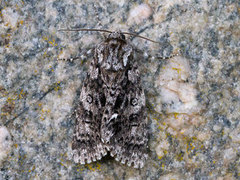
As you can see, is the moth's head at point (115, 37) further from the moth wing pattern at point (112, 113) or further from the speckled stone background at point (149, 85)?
the speckled stone background at point (149, 85)

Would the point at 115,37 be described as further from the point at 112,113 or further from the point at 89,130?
the point at 89,130

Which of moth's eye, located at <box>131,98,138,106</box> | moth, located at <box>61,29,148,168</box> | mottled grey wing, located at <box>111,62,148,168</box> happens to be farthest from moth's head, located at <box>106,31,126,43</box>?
moth's eye, located at <box>131,98,138,106</box>

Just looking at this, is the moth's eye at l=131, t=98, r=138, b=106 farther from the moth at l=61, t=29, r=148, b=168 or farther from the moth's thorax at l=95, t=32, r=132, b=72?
the moth's thorax at l=95, t=32, r=132, b=72

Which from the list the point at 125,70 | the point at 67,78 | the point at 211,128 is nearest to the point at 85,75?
the point at 67,78

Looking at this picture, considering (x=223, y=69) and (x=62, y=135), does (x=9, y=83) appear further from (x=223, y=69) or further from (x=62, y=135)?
(x=223, y=69)

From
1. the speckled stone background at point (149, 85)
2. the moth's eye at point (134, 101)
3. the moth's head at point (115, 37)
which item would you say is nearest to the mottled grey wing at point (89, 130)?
the speckled stone background at point (149, 85)

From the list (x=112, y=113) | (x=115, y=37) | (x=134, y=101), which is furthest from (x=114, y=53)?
(x=112, y=113)

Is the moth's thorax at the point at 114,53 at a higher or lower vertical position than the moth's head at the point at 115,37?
lower
